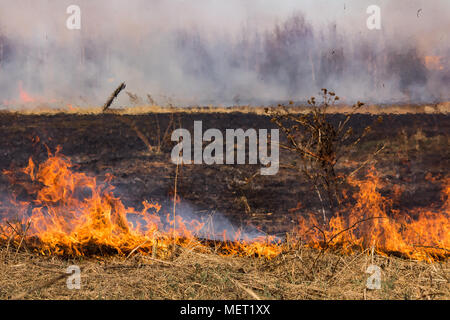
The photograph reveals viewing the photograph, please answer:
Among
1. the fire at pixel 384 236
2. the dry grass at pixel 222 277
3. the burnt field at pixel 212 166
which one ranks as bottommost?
the dry grass at pixel 222 277

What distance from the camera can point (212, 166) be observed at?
1089cm

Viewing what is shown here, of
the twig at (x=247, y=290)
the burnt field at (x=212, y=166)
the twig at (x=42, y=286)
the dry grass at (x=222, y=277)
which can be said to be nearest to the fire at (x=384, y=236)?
the dry grass at (x=222, y=277)

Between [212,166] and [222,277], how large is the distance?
24.3 ft

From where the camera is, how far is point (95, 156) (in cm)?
1177

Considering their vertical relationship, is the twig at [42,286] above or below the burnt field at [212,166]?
below

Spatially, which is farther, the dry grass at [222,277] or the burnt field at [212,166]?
the burnt field at [212,166]

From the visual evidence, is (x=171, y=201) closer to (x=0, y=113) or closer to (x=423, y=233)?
(x=423, y=233)

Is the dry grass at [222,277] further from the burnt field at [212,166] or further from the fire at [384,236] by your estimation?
the burnt field at [212,166]

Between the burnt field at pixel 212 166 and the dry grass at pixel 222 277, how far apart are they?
3.34 feet

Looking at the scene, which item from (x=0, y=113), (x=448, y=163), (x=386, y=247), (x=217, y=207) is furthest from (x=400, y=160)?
(x=0, y=113)

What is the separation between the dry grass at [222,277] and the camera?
3260 millimetres

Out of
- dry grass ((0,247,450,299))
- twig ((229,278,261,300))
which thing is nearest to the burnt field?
dry grass ((0,247,450,299))
